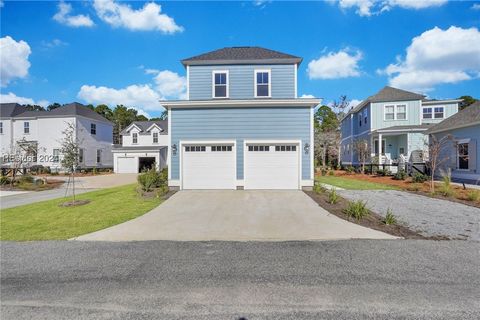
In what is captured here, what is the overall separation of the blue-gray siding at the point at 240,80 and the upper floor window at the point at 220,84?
9.9 inches

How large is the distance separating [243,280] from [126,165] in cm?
2787

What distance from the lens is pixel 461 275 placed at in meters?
3.69

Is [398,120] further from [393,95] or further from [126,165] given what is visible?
[126,165]

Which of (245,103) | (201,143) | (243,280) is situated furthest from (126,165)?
(243,280)

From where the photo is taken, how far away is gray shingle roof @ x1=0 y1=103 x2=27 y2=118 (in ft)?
90.6

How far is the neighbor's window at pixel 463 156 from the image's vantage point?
1459 centimetres

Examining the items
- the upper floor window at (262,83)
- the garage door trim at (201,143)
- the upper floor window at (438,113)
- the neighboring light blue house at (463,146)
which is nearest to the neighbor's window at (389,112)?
the upper floor window at (438,113)

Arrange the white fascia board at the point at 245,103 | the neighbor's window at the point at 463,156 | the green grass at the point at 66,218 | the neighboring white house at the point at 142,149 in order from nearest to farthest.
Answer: the green grass at the point at 66,218 < the white fascia board at the point at 245,103 < the neighbor's window at the point at 463,156 < the neighboring white house at the point at 142,149

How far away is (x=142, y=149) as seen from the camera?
27734 mm

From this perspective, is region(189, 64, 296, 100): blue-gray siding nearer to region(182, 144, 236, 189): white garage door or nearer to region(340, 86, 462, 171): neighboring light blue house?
region(182, 144, 236, 189): white garage door

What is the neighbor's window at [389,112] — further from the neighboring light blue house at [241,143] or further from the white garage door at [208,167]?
the white garage door at [208,167]

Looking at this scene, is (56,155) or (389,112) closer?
(389,112)

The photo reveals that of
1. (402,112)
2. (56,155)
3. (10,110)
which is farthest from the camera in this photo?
(10,110)

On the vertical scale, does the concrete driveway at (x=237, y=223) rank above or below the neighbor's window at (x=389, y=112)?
below
